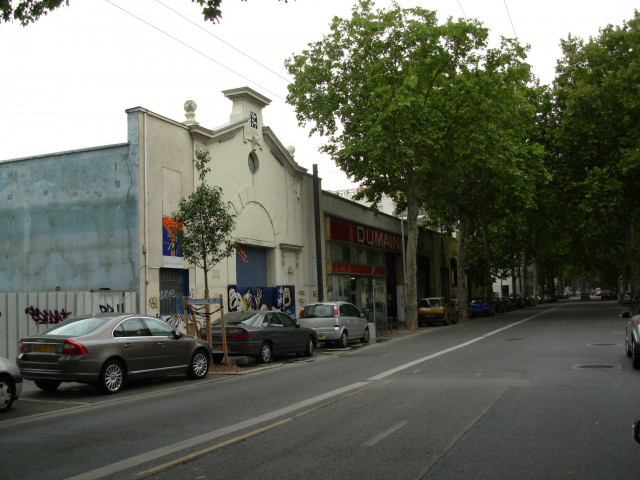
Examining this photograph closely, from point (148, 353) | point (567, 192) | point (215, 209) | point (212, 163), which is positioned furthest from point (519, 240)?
point (148, 353)

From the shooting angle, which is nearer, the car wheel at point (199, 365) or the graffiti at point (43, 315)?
the car wheel at point (199, 365)

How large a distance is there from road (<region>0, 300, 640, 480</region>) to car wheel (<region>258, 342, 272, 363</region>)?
2.44m

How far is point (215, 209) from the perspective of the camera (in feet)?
51.7

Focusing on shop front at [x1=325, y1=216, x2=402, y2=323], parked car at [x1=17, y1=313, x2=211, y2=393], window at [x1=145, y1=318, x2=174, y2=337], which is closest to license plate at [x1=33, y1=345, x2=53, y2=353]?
parked car at [x1=17, y1=313, x2=211, y2=393]

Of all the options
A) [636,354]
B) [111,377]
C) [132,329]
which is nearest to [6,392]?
[111,377]

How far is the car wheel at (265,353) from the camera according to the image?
16.5 metres

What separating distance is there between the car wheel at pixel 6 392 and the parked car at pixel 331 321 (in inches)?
476

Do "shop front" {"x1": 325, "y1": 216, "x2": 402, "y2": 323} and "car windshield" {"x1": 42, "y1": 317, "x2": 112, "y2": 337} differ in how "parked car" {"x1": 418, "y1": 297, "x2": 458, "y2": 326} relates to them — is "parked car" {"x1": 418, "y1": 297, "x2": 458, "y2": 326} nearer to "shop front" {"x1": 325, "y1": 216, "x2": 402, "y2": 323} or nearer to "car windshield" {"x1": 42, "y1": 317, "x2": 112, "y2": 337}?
"shop front" {"x1": 325, "y1": 216, "x2": 402, "y2": 323}

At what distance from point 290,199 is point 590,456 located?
871 inches

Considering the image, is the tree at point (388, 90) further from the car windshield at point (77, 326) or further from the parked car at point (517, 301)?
the parked car at point (517, 301)

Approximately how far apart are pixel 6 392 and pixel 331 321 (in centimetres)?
1236

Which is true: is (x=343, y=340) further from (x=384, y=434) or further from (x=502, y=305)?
(x=502, y=305)

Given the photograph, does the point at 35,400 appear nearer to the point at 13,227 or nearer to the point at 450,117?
the point at 13,227

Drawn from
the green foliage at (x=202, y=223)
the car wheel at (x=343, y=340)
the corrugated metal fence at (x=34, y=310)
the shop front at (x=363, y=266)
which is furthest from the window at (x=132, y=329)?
the shop front at (x=363, y=266)
